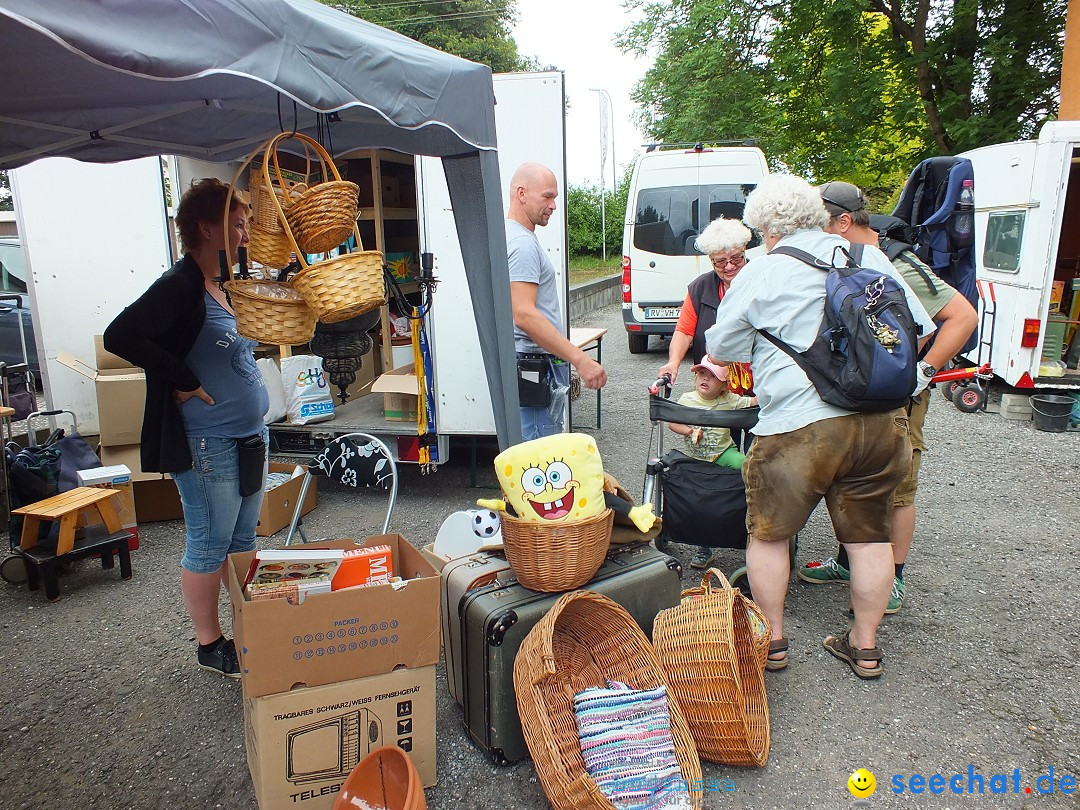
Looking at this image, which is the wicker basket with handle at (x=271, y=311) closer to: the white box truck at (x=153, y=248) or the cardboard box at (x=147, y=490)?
the white box truck at (x=153, y=248)

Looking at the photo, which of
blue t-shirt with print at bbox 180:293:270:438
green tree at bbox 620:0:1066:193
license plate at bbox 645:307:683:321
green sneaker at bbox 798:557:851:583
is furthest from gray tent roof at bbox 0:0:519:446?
green tree at bbox 620:0:1066:193

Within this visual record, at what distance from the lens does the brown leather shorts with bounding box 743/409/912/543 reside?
2.48 meters

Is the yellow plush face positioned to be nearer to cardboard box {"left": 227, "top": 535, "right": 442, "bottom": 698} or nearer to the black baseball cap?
cardboard box {"left": 227, "top": 535, "right": 442, "bottom": 698}

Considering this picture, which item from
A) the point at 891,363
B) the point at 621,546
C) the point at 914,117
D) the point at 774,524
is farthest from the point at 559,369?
the point at 914,117

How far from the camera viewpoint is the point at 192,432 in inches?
97.6

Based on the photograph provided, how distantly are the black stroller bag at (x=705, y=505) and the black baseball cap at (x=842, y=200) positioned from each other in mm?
1151

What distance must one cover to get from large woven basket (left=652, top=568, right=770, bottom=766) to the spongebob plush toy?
1.55ft

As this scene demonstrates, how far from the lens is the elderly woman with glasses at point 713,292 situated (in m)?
3.46

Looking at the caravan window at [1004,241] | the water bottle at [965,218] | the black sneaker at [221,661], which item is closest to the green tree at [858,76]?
the caravan window at [1004,241]

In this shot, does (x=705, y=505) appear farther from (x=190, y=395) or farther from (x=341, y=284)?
(x=190, y=395)

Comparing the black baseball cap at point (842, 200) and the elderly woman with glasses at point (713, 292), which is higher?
the black baseball cap at point (842, 200)

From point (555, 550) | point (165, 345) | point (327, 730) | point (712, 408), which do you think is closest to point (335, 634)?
point (327, 730)

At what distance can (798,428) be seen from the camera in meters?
2.50

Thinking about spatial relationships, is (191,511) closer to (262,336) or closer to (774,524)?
(262,336)
